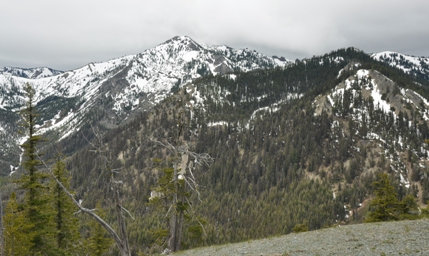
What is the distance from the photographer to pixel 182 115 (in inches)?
988

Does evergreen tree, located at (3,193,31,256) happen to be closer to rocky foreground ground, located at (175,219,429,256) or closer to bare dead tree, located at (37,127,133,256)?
rocky foreground ground, located at (175,219,429,256)

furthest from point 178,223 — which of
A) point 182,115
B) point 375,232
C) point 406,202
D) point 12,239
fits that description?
point 406,202

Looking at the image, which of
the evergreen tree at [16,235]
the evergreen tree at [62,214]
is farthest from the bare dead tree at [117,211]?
the evergreen tree at [62,214]

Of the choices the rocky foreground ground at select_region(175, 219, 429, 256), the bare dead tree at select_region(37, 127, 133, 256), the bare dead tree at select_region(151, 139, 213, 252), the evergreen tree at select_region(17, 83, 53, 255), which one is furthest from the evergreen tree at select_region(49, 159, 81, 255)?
the bare dead tree at select_region(37, 127, 133, 256)

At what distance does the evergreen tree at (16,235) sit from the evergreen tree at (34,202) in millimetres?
356

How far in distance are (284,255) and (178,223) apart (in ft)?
33.2

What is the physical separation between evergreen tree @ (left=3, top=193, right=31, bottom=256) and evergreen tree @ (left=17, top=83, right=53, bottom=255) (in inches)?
14.0

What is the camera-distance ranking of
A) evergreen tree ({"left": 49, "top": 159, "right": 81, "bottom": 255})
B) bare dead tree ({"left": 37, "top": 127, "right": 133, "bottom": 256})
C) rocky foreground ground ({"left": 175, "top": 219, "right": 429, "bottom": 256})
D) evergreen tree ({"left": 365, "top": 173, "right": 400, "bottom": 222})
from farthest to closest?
evergreen tree ({"left": 365, "top": 173, "right": 400, "bottom": 222}) → evergreen tree ({"left": 49, "top": 159, "right": 81, "bottom": 255}) → rocky foreground ground ({"left": 175, "top": 219, "right": 429, "bottom": 256}) → bare dead tree ({"left": 37, "top": 127, "right": 133, "bottom": 256})

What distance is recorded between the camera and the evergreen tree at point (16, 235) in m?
28.6

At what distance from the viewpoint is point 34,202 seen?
Result: 28578mm

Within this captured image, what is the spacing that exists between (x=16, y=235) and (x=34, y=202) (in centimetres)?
458

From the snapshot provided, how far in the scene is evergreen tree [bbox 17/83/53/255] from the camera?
91.2ft

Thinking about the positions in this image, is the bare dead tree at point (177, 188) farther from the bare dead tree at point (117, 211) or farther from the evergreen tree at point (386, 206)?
the evergreen tree at point (386, 206)

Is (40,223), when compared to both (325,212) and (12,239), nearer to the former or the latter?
(12,239)
